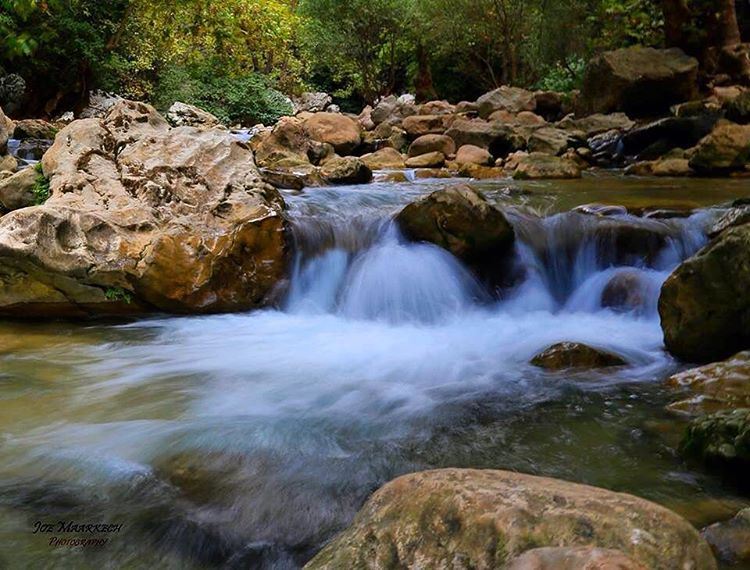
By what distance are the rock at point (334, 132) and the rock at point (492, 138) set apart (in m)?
2.46

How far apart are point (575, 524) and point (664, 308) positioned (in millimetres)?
3428

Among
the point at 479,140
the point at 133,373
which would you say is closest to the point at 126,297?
the point at 133,373

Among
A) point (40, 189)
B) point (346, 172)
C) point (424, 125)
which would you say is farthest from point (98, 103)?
point (40, 189)

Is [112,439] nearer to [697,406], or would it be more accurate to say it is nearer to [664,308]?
[697,406]

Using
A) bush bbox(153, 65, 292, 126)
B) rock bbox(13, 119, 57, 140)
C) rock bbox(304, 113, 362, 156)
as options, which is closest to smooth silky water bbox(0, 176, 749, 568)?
rock bbox(304, 113, 362, 156)

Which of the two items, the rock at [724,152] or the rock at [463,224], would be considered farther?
the rock at [724,152]

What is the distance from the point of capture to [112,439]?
11.5ft

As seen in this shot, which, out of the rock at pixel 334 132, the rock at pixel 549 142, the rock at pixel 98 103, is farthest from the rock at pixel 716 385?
the rock at pixel 98 103

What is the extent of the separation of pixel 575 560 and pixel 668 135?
12.7 m

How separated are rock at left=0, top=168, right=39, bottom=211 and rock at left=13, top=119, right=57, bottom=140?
9078 mm

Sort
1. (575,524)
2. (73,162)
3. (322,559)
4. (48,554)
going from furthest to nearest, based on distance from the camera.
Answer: (73,162), (48,554), (322,559), (575,524)

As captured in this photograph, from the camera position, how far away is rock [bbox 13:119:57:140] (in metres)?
14.5

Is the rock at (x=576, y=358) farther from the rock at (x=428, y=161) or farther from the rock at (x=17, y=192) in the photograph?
the rock at (x=428, y=161)

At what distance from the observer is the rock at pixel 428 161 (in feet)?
43.1
